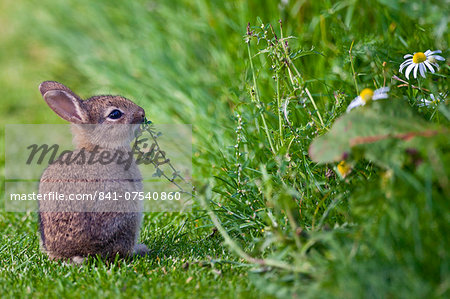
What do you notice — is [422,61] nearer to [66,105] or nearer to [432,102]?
[432,102]

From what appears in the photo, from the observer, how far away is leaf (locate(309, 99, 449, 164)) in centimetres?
232

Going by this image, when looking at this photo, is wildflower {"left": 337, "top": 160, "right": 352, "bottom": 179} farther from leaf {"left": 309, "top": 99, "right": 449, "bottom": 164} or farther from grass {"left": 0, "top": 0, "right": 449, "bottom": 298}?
leaf {"left": 309, "top": 99, "right": 449, "bottom": 164}

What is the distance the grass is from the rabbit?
109 millimetres

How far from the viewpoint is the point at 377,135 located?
2.37 metres

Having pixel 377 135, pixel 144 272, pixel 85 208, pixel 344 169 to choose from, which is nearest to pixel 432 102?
pixel 344 169

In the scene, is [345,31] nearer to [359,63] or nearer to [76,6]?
[359,63]

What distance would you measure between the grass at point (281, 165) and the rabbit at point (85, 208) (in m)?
0.11

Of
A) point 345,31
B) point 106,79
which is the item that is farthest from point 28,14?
point 345,31

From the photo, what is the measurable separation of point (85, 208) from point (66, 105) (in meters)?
0.68

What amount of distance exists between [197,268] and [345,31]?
7.56ft

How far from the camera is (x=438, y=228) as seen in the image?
84.1 inches

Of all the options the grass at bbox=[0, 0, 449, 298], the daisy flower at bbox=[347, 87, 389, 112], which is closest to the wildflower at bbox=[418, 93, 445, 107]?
the grass at bbox=[0, 0, 449, 298]

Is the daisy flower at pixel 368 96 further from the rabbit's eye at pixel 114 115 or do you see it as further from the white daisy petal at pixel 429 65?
the rabbit's eye at pixel 114 115

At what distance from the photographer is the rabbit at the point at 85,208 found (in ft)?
10.1
